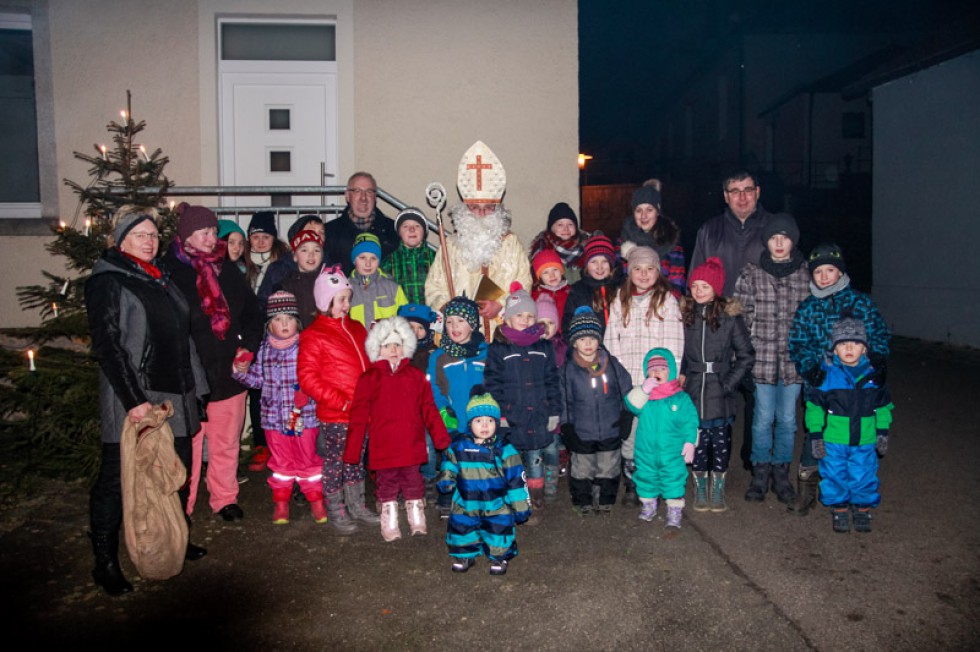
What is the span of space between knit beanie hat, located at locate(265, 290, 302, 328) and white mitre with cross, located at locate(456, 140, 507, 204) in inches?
71.0

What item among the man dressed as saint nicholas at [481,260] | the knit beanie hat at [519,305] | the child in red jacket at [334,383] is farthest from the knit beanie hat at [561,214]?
the child in red jacket at [334,383]

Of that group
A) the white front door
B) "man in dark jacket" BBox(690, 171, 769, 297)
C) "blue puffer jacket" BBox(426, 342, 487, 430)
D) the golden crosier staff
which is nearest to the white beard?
the golden crosier staff

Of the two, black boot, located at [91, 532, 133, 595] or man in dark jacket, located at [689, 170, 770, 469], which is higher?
man in dark jacket, located at [689, 170, 770, 469]

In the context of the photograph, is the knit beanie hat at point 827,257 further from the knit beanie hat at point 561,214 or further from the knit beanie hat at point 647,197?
the knit beanie hat at point 561,214

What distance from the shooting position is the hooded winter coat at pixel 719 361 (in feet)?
17.0

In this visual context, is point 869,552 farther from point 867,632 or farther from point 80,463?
point 80,463

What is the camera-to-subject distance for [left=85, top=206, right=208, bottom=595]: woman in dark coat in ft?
12.8

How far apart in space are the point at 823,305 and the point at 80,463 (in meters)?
5.80

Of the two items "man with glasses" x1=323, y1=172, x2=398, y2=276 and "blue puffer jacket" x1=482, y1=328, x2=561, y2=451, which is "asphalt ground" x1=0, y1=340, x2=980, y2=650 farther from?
"man with glasses" x1=323, y1=172, x2=398, y2=276

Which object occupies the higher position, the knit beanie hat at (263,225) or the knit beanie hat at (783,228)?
the knit beanie hat at (263,225)

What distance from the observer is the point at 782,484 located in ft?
17.5

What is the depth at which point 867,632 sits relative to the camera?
348cm

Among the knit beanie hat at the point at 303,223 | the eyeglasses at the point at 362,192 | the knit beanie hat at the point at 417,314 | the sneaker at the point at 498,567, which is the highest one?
the eyeglasses at the point at 362,192

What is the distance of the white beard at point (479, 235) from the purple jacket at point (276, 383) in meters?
1.59
